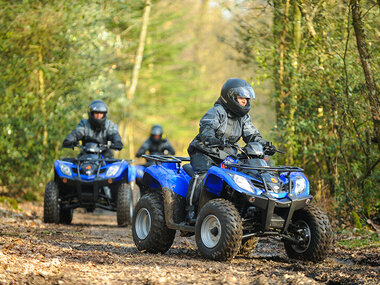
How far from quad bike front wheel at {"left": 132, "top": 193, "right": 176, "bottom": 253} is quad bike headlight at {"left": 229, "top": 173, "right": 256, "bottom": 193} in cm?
132

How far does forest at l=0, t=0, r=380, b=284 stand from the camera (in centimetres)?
622

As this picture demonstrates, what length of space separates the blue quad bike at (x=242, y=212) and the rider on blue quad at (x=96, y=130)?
510cm

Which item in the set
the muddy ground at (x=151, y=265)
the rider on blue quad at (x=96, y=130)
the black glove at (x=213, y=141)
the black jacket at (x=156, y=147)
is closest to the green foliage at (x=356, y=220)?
the muddy ground at (x=151, y=265)

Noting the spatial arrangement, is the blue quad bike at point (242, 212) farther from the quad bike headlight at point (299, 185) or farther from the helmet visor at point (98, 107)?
the helmet visor at point (98, 107)

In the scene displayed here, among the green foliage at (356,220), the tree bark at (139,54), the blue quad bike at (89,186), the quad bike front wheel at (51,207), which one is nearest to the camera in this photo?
the green foliage at (356,220)

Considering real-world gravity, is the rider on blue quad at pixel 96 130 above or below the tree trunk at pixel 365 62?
below

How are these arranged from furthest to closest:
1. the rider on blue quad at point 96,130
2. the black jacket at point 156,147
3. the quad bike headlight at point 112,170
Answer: the black jacket at point 156,147, the rider on blue quad at point 96,130, the quad bike headlight at point 112,170

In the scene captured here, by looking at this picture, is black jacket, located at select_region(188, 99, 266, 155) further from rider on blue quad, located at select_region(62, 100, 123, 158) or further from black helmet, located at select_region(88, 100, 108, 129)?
black helmet, located at select_region(88, 100, 108, 129)

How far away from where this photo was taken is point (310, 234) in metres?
7.04

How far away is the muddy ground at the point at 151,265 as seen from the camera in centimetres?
544

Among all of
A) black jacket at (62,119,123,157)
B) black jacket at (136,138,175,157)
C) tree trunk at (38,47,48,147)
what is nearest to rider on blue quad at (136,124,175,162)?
black jacket at (136,138,175,157)

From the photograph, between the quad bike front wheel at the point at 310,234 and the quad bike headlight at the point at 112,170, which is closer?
the quad bike front wheel at the point at 310,234

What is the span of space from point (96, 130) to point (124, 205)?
1.83 meters

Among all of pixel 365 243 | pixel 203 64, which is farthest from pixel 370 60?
pixel 203 64
